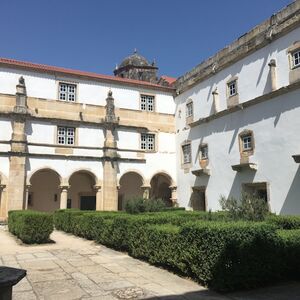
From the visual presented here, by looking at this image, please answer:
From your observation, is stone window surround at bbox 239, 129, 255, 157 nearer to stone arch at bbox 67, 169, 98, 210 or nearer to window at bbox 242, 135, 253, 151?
window at bbox 242, 135, 253, 151

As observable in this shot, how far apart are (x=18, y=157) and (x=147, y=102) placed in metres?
9.77

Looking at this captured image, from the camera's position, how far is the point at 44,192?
25516 mm

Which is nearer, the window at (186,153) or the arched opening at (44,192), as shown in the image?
the window at (186,153)

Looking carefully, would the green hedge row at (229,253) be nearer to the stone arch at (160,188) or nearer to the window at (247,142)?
the window at (247,142)

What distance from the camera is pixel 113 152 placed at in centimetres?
2389

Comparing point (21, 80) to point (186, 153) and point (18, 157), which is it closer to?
point (18, 157)

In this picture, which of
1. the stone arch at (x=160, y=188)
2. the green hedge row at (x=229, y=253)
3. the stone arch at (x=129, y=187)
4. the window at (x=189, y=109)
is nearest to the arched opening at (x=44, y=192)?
the stone arch at (x=129, y=187)

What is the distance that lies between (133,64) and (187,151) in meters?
18.9

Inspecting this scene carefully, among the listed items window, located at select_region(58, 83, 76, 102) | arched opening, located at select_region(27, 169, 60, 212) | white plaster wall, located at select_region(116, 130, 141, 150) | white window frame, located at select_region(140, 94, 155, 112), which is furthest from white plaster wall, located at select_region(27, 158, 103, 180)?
white window frame, located at select_region(140, 94, 155, 112)

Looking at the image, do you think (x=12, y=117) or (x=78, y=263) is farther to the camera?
(x=12, y=117)

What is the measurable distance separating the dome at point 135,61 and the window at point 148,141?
54.0ft

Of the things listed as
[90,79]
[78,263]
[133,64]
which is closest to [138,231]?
[78,263]

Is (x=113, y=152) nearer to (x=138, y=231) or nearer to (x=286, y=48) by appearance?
(x=286, y=48)

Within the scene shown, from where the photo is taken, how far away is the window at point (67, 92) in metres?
23.6
